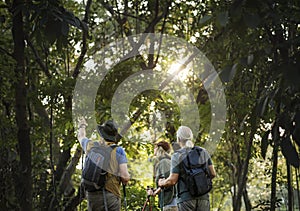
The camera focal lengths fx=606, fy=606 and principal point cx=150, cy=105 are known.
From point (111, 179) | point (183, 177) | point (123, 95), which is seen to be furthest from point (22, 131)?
point (183, 177)

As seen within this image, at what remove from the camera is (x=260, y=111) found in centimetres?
246

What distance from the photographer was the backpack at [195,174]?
18.1 ft

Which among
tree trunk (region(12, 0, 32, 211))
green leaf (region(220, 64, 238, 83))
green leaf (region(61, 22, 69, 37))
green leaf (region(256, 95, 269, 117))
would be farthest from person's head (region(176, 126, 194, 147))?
green leaf (region(220, 64, 238, 83))

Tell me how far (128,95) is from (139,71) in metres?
0.65

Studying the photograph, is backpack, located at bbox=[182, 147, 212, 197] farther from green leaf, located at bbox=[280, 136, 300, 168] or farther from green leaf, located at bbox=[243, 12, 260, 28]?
green leaf, located at bbox=[243, 12, 260, 28]

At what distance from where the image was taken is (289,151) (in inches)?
97.7

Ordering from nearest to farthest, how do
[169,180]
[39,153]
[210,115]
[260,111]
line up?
[260,111] < [169,180] < [210,115] < [39,153]

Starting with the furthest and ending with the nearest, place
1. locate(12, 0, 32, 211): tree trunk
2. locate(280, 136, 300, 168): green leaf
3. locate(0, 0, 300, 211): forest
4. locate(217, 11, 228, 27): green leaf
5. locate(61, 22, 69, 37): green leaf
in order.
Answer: locate(0, 0, 300, 211): forest < locate(12, 0, 32, 211): tree trunk < locate(61, 22, 69, 37): green leaf < locate(280, 136, 300, 168): green leaf < locate(217, 11, 228, 27): green leaf

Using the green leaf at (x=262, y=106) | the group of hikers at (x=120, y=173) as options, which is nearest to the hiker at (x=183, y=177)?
the group of hikers at (x=120, y=173)

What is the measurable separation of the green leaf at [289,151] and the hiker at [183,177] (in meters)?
3.08

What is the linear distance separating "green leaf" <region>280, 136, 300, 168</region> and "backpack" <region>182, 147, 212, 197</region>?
3.04 m

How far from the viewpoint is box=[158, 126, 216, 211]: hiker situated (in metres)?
5.59

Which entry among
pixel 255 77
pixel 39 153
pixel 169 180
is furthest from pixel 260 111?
pixel 39 153

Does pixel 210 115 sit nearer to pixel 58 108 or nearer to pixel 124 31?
pixel 58 108
